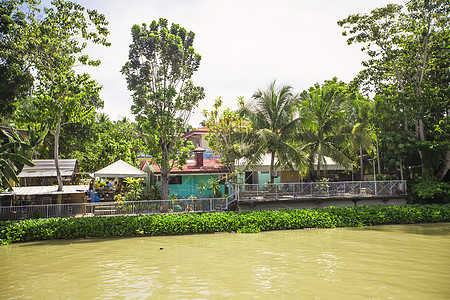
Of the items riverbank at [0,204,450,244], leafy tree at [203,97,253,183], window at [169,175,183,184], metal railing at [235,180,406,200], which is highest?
leafy tree at [203,97,253,183]

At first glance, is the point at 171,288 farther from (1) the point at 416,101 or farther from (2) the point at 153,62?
(1) the point at 416,101

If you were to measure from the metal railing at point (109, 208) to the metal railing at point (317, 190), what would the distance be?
159cm

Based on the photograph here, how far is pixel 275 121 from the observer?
22734mm

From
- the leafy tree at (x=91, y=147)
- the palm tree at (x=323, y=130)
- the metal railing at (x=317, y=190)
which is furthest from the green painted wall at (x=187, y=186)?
the leafy tree at (x=91, y=147)

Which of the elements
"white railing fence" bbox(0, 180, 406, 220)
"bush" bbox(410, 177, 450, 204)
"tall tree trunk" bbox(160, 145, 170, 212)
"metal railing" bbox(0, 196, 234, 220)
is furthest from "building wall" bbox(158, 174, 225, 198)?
"bush" bbox(410, 177, 450, 204)

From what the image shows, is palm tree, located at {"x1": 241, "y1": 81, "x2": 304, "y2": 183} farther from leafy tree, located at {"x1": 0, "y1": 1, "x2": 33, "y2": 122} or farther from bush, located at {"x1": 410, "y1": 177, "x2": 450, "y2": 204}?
leafy tree, located at {"x1": 0, "y1": 1, "x2": 33, "y2": 122}

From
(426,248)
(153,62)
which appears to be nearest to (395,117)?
(426,248)

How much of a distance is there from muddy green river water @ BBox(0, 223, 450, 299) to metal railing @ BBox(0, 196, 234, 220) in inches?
105

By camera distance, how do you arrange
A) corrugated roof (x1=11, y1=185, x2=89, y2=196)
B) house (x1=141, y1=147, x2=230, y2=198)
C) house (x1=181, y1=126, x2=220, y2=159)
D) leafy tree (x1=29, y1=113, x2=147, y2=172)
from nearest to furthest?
corrugated roof (x1=11, y1=185, x2=89, y2=196), house (x1=141, y1=147, x2=230, y2=198), leafy tree (x1=29, y1=113, x2=147, y2=172), house (x1=181, y1=126, x2=220, y2=159)

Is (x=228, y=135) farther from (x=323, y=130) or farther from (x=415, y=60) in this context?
(x=415, y=60)

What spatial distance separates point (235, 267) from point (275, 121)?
13.5 meters

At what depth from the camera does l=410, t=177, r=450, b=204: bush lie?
2225 centimetres

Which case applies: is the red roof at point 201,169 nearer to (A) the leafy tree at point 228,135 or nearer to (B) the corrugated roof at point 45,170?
(A) the leafy tree at point 228,135

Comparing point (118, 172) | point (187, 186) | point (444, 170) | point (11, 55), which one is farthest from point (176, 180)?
point (444, 170)
